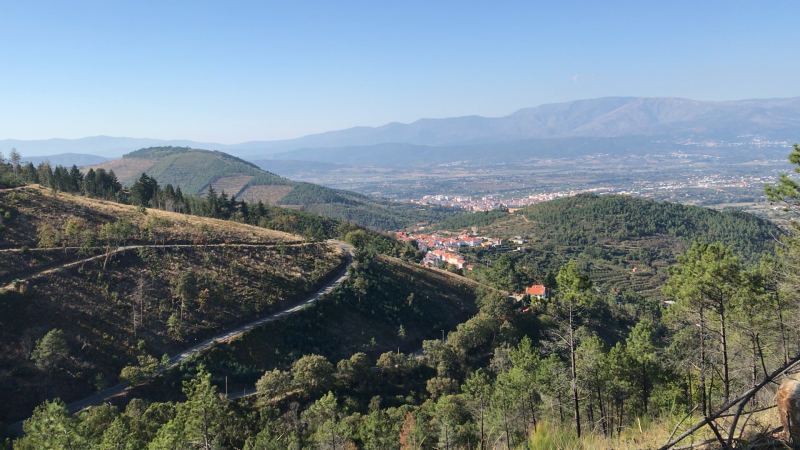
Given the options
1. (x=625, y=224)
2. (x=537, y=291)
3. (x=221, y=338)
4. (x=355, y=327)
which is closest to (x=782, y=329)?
(x=355, y=327)

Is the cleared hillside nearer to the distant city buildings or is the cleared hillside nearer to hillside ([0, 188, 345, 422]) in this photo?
hillside ([0, 188, 345, 422])

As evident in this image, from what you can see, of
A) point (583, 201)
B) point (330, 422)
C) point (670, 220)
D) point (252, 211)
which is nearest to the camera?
point (330, 422)

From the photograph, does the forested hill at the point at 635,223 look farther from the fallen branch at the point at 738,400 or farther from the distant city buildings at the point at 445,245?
the fallen branch at the point at 738,400

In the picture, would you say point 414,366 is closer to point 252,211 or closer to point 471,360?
point 471,360

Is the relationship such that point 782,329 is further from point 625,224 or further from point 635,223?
point 635,223

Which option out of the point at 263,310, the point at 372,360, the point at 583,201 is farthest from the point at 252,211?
the point at 583,201
